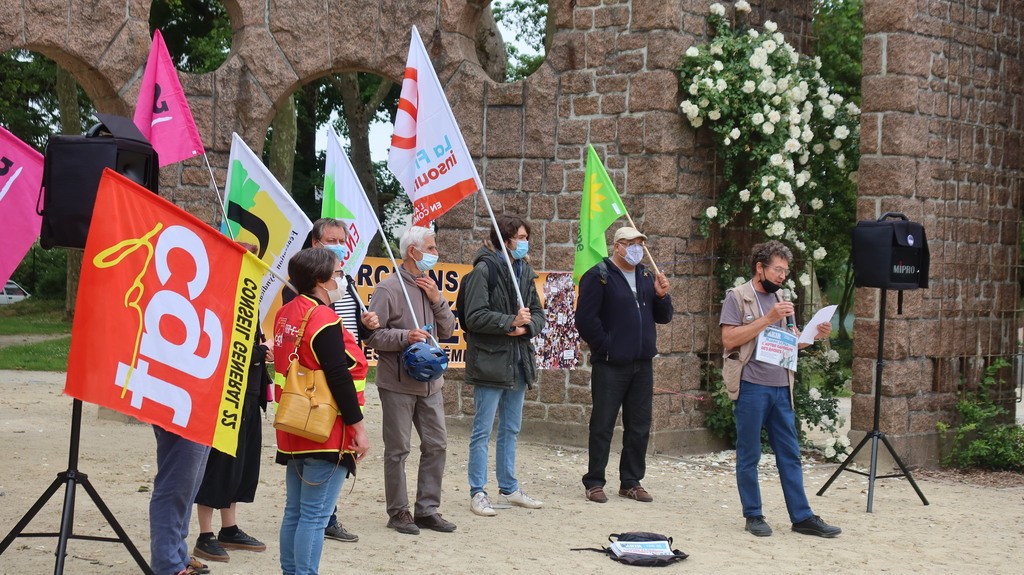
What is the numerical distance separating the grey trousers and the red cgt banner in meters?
2.06

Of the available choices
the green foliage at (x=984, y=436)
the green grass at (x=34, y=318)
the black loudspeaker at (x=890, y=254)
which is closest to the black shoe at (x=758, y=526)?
the black loudspeaker at (x=890, y=254)

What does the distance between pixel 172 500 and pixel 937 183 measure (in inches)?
281

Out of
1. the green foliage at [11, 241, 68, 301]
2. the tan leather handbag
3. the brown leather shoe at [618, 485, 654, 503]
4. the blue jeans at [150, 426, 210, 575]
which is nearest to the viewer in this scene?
the tan leather handbag

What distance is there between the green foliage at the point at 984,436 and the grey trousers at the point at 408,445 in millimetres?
5118

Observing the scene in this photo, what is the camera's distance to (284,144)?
829 inches

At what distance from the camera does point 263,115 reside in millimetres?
10742

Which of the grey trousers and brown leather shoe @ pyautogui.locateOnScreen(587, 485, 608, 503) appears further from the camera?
brown leather shoe @ pyautogui.locateOnScreen(587, 485, 608, 503)

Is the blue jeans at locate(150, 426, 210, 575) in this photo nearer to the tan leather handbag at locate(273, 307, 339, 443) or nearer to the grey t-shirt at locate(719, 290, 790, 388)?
the tan leather handbag at locate(273, 307, 339, 443)

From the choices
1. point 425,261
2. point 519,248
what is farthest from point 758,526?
point 425,261

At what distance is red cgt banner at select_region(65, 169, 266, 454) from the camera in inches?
187

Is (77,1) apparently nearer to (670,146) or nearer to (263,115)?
(263,115)

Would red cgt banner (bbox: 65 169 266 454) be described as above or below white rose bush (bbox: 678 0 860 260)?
below

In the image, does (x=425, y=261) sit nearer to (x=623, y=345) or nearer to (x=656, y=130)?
(x=623, y=345)

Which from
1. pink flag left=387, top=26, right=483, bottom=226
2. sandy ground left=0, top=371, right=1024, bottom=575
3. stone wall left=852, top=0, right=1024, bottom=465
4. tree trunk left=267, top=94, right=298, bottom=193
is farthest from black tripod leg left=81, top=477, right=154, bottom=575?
tree trunk left=267, top=94, right=298, bottom=193
